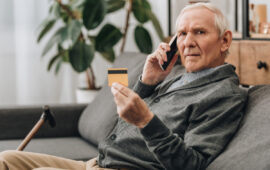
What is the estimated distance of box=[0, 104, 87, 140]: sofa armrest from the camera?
240 centimetres

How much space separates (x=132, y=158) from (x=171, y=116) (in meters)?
0.18

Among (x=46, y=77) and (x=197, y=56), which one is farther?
(x=46, y=77)

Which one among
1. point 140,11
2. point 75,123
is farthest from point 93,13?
point 75,123

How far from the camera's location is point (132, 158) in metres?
1.43

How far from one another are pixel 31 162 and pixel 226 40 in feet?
2.52

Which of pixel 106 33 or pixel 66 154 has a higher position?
pixel 106 33

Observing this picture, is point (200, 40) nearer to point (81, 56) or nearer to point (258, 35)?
point (258, 35)

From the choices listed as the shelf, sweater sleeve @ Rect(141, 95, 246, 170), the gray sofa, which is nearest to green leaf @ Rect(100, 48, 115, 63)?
the gray sofa

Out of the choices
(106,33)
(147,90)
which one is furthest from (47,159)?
(106,33)

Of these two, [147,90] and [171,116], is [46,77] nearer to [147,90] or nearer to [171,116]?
[147,90]

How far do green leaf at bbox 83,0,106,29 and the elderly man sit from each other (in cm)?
157

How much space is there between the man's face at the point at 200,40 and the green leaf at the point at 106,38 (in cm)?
183

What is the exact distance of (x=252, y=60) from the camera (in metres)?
2.03

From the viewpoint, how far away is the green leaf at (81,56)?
318cm
